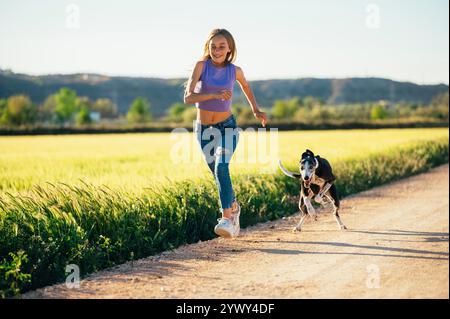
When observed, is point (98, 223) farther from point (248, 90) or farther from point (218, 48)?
point (218, 48)

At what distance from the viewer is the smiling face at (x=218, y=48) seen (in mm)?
6027

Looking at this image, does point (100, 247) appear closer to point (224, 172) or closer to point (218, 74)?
point (224, 172)

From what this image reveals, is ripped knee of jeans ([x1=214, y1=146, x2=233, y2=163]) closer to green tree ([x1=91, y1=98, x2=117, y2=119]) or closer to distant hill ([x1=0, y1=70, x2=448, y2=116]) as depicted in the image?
distant hill ([x1=0, y1=70, x2=448, y2=116])

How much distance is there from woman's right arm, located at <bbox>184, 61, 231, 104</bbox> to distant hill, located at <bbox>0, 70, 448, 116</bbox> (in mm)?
147255

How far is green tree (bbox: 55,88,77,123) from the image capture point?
5118 inches

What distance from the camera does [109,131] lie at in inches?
2368

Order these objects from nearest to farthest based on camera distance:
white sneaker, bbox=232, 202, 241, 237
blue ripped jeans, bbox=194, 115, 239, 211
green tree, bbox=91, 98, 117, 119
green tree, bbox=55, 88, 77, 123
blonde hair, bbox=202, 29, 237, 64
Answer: blonde hair, bbox=202, 29, 237, 64 < blue ripped jeans, bbox=194, 115, 239, 211 < white sneaker, bbox=232, 202, 241, 237 < green tree, bbox=55, 88, 77, 123 < green tree, bbox=91, 98, 117, 119

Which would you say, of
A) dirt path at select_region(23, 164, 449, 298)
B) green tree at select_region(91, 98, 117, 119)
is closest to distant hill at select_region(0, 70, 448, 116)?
green tree at select_region(91, 98, 117, 119)

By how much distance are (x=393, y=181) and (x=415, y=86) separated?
522 ft

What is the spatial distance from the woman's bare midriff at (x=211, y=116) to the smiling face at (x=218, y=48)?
20.2 inches

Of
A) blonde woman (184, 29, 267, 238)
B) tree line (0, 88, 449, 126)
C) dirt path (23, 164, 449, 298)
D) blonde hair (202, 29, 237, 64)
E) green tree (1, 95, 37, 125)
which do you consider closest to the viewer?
dirt path (23, 164, 449, 298)

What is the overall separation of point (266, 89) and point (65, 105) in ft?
199

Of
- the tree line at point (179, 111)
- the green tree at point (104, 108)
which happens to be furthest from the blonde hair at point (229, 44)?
the green tree at point (104, 108)
